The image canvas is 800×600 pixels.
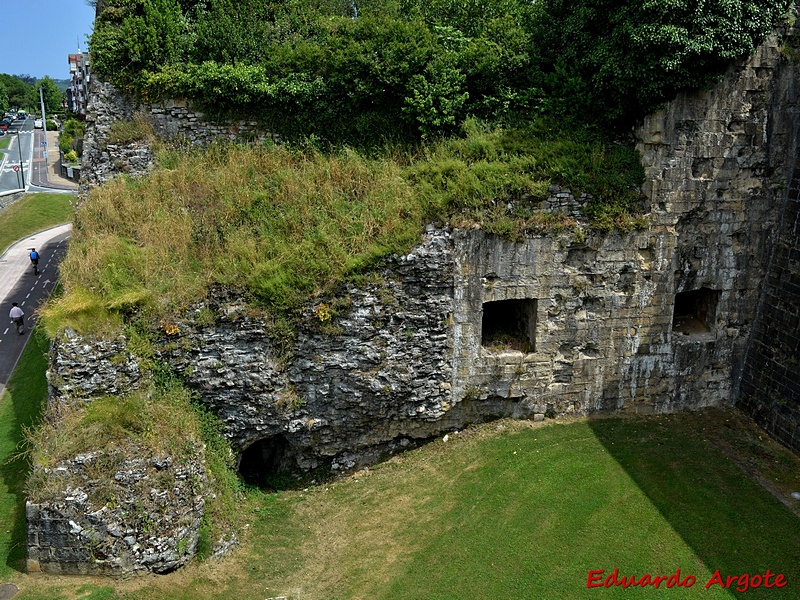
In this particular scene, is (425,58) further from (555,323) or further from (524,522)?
(524,522)

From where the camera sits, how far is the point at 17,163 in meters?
57.2

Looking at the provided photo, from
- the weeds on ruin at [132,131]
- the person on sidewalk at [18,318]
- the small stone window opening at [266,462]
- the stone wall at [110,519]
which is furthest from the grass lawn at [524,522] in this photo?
the person on sidewalk at [18,318]

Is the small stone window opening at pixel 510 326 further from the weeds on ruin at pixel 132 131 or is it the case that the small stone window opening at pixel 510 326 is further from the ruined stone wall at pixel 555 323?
the weeds on ruin at pixel 132 131

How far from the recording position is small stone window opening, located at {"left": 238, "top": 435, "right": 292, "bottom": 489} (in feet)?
43.8

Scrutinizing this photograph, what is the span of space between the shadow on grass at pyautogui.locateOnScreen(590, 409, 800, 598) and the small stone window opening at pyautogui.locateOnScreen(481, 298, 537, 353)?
2.25 m

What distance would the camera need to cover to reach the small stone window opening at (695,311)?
1379cm

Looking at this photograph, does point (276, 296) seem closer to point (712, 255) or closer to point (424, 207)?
point (424, 207)

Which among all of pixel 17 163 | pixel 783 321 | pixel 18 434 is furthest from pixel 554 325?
pixel 17 163

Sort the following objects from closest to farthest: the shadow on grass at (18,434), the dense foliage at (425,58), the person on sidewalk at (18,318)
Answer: the shadow on grass at (18,434) → the dense foliage at (425,58) → the person on sidewalk at (18,318)

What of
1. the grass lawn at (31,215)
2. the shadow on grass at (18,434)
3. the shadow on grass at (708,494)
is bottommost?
the shadow on grass at (18,434)

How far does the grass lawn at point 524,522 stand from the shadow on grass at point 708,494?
3 centimetres

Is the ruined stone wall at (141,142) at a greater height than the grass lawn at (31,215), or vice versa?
the ruined stone wall at (141,142)

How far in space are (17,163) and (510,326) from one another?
57539 mm

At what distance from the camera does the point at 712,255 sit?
13242 mm
